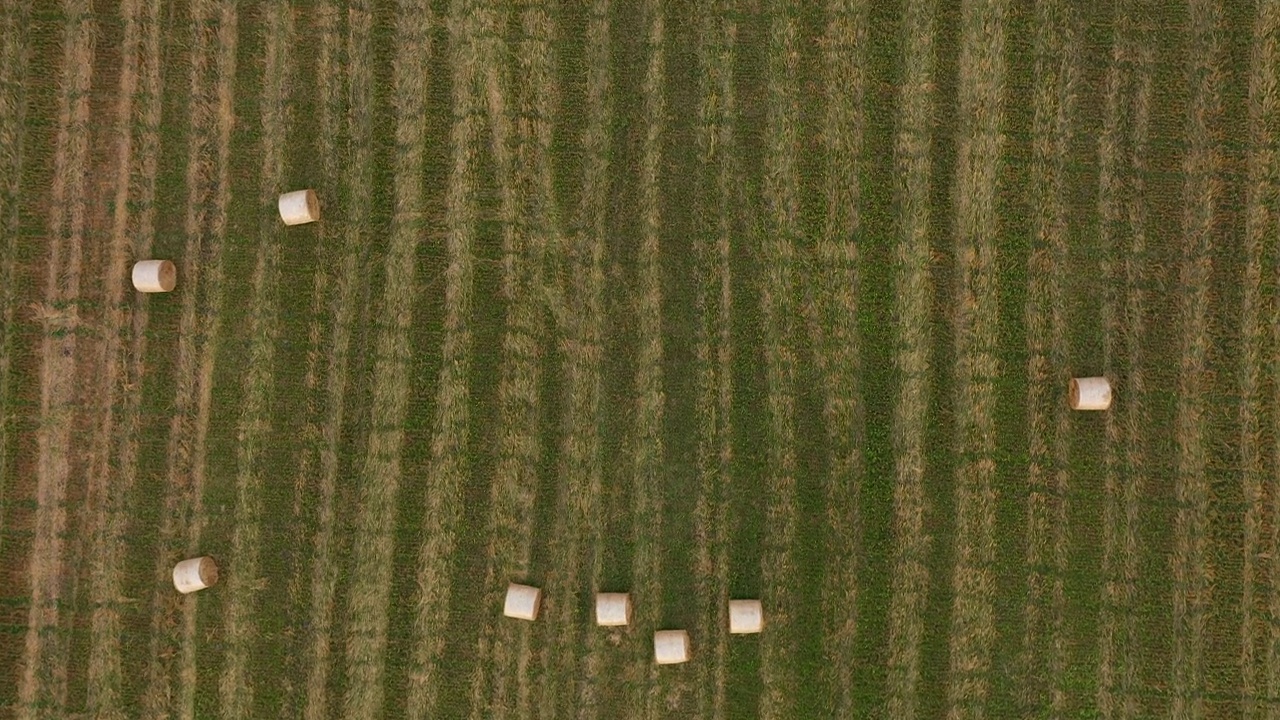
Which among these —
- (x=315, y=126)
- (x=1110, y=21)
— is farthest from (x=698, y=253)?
(x=1110, y=21)

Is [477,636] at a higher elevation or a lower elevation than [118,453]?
lower

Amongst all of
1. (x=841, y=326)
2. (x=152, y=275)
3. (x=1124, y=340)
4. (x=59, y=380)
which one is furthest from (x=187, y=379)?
(x=1124, y=340)

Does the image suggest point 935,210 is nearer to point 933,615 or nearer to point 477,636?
point 933,615

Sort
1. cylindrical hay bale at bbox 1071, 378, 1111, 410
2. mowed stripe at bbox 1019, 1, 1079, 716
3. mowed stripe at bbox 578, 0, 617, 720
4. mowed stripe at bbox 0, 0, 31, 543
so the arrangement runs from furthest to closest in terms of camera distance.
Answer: mowed stripe at bbox 0, 0, 31, 543 < mowed stripe at bbox 578, 0, 617, 720 < mowed stripe at bbox 1019, 1, 1079, 716 < cylindrical hay bale at bbox 1071, 378, 1111, 410

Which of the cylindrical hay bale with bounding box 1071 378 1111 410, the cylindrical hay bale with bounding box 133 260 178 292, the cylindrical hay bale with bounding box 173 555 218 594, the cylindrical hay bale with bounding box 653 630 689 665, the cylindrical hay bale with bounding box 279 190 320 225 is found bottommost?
the cylindrical hay bale with bounding box 653 630 689 665

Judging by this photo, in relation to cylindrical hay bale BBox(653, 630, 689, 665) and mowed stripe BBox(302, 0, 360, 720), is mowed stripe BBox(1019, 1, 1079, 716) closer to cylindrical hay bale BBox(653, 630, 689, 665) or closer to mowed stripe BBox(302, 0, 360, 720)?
cylindrical hay bale BBox(653, 630, 689, 665)

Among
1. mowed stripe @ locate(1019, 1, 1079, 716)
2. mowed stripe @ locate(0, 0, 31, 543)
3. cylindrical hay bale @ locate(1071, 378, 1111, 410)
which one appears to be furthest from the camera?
mowed stripe @ locate(0, 0, 31, 543)

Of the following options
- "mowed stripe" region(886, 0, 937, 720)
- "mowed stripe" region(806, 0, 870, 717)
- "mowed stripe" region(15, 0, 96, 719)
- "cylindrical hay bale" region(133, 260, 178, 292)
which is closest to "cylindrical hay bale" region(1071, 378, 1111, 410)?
"mowed stripe" region(886, 0, 937, 720)
